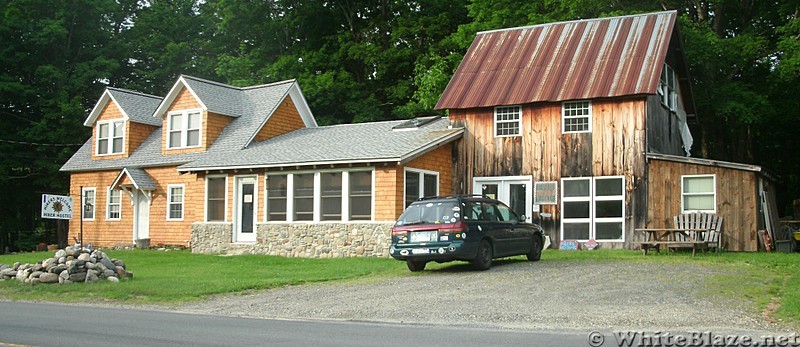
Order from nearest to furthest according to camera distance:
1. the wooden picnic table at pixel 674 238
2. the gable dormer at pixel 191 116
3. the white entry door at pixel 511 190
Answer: the wooden picnic table at pixel 674 238, the white entry door at pixel 511 190, the gable dormer at pixel 191 116

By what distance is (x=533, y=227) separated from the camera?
69.1 feet

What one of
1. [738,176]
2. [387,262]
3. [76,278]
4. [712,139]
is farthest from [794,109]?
[76,278]

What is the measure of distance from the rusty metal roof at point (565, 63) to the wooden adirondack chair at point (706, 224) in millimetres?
3954

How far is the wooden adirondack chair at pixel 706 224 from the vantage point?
23625 millimetres

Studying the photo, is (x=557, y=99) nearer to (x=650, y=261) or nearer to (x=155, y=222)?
(x=650, y=261)

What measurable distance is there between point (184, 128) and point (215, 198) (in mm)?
6236

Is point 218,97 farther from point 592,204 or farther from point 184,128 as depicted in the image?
point 592,204

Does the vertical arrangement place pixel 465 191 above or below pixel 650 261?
above

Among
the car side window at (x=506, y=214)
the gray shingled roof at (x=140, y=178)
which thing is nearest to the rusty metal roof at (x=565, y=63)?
the car side window at (x=506, y=214)

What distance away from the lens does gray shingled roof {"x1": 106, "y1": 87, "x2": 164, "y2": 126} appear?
37281 millimetres

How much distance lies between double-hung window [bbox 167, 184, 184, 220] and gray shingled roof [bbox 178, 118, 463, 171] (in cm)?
243

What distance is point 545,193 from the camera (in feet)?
88.4

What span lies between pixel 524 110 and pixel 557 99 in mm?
1425

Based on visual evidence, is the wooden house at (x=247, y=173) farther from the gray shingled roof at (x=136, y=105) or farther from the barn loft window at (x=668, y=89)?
the barn loft window at (x=668, y=89)
